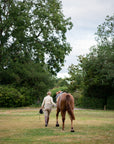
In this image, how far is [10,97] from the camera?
3981cm

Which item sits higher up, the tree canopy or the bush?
the tree canopy

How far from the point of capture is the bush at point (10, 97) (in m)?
39.4

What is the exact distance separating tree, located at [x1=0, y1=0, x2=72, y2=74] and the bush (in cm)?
636

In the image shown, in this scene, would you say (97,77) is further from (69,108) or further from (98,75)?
(69,108)

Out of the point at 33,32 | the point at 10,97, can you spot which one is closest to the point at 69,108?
the point at 33,32

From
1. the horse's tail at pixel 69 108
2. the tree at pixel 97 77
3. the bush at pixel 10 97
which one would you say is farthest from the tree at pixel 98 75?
the horse's tail at pixel 69 108

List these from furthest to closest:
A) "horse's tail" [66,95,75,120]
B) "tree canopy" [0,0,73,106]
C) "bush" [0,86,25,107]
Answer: "bush" [0,86,25,107], "tree canopy" [0,0,73,106], "horse's tail" [66,95,75,120]

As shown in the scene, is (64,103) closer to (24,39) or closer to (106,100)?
(24,39)

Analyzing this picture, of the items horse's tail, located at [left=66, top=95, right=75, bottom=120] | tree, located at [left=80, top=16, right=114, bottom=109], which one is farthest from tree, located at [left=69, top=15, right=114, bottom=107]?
horse's tail, located at [left=66, top=95, right=75, bottom=120]

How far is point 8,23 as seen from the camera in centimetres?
3112

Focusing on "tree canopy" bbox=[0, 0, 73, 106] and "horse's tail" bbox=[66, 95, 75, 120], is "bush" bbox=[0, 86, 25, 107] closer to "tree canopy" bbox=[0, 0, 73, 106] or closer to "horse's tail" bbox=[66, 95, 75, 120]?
"tree canopy" bbox=[0, 0, 73, 106]

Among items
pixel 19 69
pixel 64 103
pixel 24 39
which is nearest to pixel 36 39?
pixel 24 39

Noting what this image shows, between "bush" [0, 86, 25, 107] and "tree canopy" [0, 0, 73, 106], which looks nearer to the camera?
"tree canopy" [0, 0, 73, 106]

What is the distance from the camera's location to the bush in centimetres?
3944
